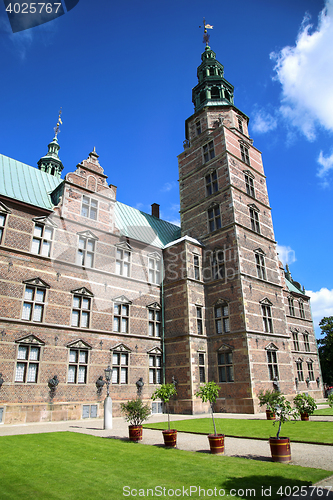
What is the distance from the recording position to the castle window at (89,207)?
22406 mm

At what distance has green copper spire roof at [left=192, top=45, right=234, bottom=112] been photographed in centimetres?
3256

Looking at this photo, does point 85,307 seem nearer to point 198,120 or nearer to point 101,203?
point 101,203

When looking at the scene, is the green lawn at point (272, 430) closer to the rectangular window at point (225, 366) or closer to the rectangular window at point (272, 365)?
the rectangular window at point (225, 366)

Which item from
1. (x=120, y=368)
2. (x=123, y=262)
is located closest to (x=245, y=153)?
(x=123, y=262)

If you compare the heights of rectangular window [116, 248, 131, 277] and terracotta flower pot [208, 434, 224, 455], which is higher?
rectangular window [116, 248, 131, 277]

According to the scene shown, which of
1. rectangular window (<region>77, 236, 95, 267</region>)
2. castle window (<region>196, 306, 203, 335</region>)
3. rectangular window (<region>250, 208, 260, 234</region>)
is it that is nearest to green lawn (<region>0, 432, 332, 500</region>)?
rectangular window (<region>77, 236, 95, 267</region>)

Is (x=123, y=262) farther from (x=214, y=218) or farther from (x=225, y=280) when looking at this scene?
(x=214, y=218)

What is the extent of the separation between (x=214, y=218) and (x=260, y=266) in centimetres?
524

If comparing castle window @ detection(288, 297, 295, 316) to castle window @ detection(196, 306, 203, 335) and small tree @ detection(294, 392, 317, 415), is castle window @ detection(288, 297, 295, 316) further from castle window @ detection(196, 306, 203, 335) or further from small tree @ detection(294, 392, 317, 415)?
small tree @ detection(294, 392, 317, 415)

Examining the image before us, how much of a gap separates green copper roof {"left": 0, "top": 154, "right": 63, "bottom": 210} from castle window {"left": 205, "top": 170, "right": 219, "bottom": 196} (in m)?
12.3

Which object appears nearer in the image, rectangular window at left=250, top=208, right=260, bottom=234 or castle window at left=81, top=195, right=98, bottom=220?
castle window at left=81, top=195, right=98, bottom=220

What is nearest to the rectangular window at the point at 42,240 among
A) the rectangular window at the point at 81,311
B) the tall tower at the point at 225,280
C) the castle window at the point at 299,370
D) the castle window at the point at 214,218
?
the rectangular window at the point at 81,311

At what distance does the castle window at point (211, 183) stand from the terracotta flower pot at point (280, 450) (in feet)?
70.1

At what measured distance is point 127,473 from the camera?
23.2 feet
